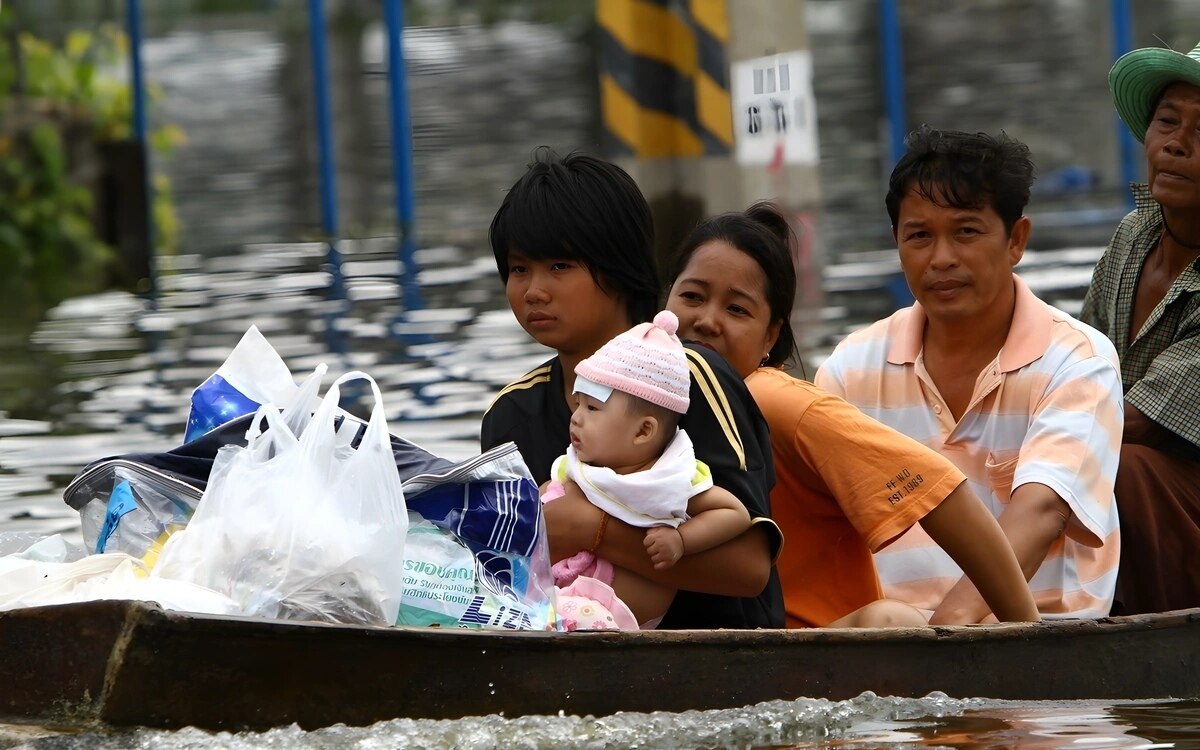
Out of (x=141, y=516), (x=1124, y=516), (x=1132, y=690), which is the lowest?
(x=1132, y=690)

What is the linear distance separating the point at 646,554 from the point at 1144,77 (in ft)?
6.31

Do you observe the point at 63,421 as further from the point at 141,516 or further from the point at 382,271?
the point at 382,271

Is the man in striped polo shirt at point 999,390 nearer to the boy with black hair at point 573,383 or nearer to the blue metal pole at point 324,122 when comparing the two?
the boy with black hair at point 573,383

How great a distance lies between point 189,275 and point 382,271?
1815mm

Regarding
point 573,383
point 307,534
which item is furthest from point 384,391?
point 307,534

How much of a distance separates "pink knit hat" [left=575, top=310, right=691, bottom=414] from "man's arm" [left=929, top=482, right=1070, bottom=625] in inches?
33.2

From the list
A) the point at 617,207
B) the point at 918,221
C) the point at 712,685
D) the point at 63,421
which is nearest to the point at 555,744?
the point at 712,685

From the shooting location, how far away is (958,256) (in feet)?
12.8

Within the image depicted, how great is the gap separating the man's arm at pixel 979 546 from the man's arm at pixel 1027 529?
0.37 feet

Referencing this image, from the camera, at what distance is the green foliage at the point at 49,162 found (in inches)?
571

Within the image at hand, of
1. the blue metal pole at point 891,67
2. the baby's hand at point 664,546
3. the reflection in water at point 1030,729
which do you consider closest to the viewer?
the baby's hand at point 664,546

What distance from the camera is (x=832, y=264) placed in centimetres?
1349

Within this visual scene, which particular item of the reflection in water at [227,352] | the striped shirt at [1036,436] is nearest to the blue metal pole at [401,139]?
the reflection in water at [227,352]

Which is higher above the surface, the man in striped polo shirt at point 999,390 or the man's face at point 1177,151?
the man's face at point 1177,151
